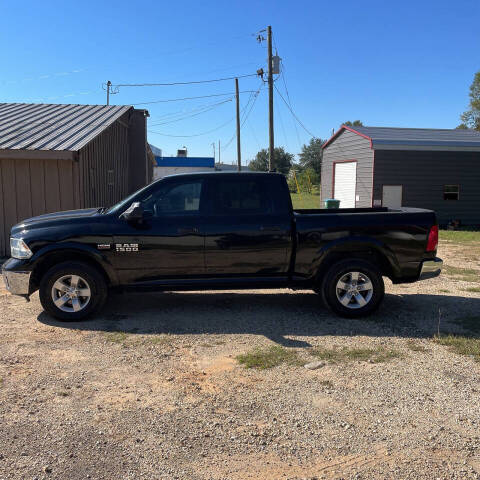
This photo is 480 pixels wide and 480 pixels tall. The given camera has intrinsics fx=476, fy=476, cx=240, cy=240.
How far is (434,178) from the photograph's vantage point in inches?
783

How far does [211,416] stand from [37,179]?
9.11m

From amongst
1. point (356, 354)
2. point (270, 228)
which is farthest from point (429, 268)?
point (270, 228)

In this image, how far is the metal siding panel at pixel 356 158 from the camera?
20.1 m

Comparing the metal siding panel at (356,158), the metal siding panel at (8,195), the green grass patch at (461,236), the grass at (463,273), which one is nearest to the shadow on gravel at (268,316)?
the grass at (463,273)

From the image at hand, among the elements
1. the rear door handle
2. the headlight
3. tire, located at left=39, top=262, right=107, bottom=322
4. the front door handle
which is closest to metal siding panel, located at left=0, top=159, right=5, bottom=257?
the headlight

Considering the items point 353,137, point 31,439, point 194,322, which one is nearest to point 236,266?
point 194,322

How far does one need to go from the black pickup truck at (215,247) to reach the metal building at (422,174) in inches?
548

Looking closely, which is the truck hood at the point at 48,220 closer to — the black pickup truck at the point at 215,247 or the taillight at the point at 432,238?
the black pickup truck at the point at 215,247

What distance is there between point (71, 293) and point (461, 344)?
185 inches

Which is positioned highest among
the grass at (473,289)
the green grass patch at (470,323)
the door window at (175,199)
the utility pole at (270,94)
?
the utility pole at (270,94)

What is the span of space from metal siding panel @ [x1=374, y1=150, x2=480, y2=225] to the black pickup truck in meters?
14.1

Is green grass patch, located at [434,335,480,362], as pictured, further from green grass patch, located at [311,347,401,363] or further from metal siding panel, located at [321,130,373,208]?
metal siding panel, located at [321,130,373,208]

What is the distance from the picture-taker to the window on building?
2009 cm

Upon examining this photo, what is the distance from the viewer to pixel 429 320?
6.28m
